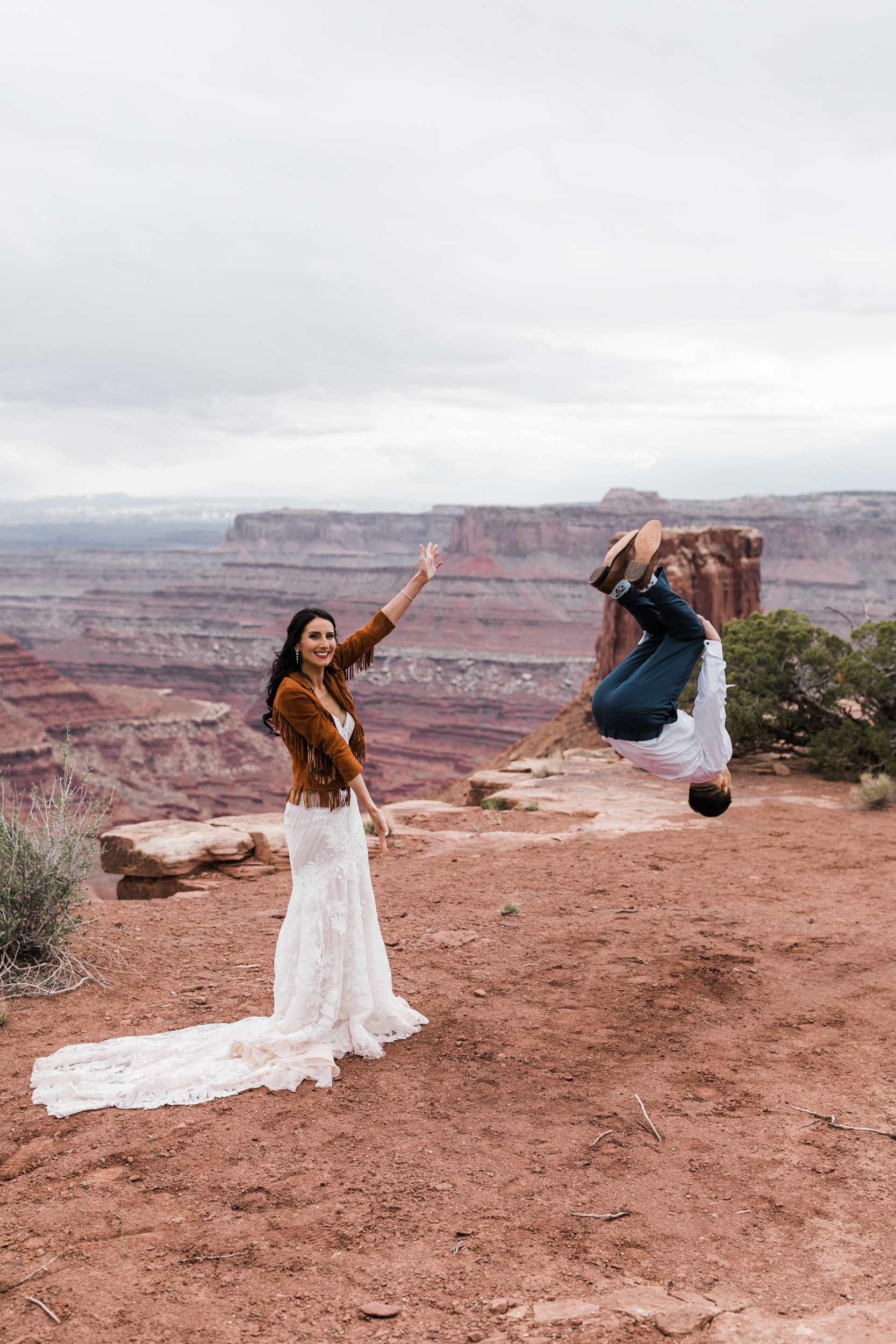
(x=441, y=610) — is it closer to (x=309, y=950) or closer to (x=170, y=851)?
(x=170, y=851)

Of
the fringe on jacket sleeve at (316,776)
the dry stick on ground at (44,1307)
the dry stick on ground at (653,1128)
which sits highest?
the fringe on jacket sleeve at (316,776)

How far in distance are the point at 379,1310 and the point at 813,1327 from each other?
4.56ft

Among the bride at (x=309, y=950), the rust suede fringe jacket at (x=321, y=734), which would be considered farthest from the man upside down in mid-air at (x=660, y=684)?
the rust suede fringe jacket at (x=321, y=734)

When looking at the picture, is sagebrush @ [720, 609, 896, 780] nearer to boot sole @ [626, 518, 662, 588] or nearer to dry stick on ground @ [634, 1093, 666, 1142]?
boot sole @ [626, 518, 662, 588]

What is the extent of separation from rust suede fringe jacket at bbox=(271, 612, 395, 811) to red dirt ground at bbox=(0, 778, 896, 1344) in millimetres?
1486

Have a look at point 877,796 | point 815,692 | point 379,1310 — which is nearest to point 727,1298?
point 379,1310

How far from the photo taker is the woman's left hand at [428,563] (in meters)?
5.36

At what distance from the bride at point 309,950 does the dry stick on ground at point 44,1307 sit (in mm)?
1577

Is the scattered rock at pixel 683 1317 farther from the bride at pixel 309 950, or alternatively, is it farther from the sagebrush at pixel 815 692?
the sagebrush at pixel 815 692

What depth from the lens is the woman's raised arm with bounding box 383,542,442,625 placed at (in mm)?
5383

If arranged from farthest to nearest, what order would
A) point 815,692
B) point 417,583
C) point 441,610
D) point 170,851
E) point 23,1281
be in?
point 441,610
point 815,692
point 170,851
point 417,583
point 23,1281

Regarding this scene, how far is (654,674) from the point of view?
546 cm

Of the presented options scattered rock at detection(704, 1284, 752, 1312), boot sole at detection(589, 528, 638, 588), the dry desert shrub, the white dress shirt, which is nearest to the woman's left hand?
boot sole at detection(589, 528, 638, 588)

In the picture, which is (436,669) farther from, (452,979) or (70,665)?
(452,979)
